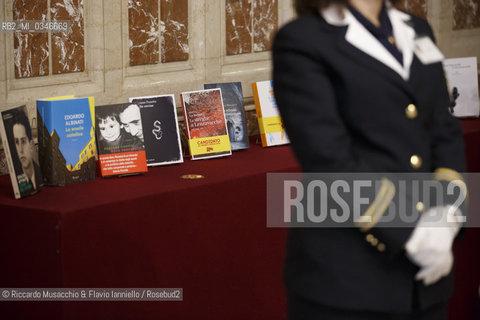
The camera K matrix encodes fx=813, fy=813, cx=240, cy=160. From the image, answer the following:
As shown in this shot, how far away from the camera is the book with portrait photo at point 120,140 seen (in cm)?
283

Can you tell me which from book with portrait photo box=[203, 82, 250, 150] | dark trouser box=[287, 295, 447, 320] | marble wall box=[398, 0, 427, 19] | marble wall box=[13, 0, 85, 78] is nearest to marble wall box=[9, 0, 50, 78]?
marble wall box=[13, 0, 85, 78]

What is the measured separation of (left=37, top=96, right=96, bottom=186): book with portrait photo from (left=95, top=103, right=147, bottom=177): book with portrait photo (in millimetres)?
69

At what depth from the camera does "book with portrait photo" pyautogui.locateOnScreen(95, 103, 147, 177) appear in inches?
111

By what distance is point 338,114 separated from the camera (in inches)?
60.7

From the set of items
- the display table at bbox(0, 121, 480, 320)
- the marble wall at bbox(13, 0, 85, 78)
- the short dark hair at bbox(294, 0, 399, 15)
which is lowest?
the display table at bbox(0, 121, 480, 320)

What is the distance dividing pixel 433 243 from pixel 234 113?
6.61ft

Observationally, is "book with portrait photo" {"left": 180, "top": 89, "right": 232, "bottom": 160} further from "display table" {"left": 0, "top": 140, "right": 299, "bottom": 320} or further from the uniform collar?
the uniform collar

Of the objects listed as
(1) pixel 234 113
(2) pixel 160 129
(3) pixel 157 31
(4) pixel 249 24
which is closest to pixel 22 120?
(2) pixel 160 129

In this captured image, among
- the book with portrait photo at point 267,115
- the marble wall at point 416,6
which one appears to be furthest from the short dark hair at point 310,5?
the marble wall at point 416,6

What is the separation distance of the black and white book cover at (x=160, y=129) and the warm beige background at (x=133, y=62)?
203 millimetres

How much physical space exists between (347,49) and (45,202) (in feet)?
4.08

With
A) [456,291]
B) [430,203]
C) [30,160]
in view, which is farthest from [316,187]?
[456,291]

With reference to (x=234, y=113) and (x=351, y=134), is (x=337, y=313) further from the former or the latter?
(x=234, y=113)

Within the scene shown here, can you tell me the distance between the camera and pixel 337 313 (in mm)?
1566
